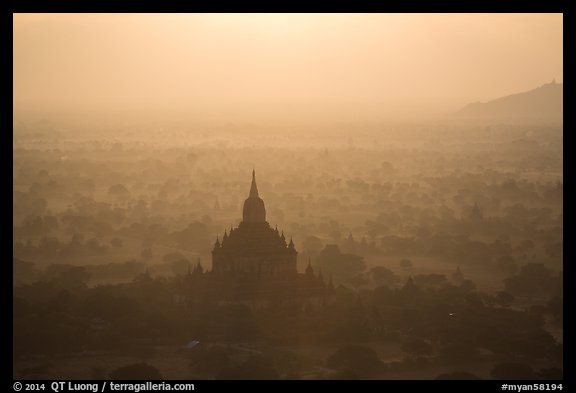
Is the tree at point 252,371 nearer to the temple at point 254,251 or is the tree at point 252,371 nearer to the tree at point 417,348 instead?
the tree at point 417,348

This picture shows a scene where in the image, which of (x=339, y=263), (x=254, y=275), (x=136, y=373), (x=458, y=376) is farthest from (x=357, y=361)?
(x=339, y=263)

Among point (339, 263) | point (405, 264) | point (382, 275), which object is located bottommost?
point (382, 275)

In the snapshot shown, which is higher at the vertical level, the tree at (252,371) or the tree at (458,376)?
the tree at (252,371)

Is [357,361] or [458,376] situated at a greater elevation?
[357,361]

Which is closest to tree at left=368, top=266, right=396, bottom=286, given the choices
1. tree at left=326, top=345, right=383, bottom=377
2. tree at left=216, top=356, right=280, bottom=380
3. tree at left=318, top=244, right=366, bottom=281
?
tree at left=318, top=244, right=366, bottom=281

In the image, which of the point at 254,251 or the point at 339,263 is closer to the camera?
the point at 254,251

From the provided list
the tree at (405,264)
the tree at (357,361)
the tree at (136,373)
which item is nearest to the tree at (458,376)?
the tree at (357,361)

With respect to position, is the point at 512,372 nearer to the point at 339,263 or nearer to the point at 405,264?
the point at 339,263

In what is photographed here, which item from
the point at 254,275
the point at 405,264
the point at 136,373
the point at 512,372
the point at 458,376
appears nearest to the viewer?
the point at 136,373
